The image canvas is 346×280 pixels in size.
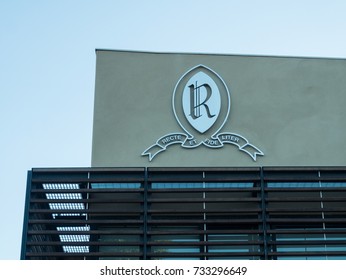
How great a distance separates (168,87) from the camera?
14.8m

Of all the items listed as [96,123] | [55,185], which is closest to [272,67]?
[96,123]

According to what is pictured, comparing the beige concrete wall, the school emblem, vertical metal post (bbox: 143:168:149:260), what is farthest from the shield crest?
vertical metal post (bbox: 143:168:149:260)

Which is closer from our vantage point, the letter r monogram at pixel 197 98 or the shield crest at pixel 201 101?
the shield crest at pixel 201 101

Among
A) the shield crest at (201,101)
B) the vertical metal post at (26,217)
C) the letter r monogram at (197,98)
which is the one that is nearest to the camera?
the vertical metal post at (26,217)

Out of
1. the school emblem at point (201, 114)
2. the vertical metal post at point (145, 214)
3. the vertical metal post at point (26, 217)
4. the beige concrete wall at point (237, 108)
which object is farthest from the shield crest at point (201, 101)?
the vertical metal post at point (26, 217)

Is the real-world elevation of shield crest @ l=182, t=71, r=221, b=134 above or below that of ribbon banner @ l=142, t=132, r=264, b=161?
above

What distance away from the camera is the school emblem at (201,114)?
1451 cm

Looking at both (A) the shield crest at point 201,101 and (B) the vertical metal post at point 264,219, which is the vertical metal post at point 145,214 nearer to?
(A) the shield crest at point 201,101

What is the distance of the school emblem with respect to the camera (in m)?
14.5

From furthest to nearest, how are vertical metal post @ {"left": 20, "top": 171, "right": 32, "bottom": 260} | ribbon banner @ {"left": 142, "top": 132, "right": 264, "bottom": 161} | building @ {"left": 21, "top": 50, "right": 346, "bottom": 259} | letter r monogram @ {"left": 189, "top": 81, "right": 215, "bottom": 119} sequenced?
letter r monogram @ {"left": 189, "top": 81, "right": 215, "bottom": 119}
ribbon banner @ {"left": 142, "top": 132, "right": 264, "bottom": 161}
building @ {"left": 21, "top": 50, "right": 346, "bottom": 259}
vertical metal post @ {"left": 20, "top": 171, "right": 32, "bottom": 260}

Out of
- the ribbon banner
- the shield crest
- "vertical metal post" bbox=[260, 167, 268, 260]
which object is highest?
the shield crest

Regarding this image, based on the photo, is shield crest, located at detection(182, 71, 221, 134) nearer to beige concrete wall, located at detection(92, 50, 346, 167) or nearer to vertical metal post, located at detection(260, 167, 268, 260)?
beige concrete wall, located at detection(92, 50, 346, 167)
